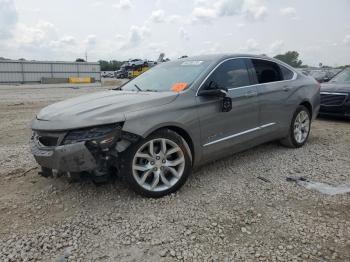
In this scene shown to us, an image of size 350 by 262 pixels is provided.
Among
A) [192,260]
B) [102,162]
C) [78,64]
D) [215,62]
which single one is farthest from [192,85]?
[78,64]

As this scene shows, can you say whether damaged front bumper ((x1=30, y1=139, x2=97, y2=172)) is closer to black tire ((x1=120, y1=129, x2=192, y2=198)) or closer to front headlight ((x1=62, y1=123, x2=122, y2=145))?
front headlight ((x1=62, y1=123, x2=122, y2=145))

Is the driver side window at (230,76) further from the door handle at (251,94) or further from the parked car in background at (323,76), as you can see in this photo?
the parked car in background at (323,76)

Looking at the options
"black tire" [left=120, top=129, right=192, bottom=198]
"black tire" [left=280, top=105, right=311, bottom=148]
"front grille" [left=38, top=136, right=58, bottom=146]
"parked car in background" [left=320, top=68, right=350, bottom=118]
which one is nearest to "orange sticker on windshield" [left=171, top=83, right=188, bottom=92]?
"black tire" [left=120, top=129, right=192, bottom=198]

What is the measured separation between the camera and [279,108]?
18.2ft

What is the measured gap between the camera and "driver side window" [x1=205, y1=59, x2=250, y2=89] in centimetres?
454

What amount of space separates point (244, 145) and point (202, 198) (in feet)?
4.39

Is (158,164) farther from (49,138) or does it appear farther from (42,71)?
(42,71)

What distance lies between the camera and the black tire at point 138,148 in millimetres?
3639

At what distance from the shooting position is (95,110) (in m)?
3.68

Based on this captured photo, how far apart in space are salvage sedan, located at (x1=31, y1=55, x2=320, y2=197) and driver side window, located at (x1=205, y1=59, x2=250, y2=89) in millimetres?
14

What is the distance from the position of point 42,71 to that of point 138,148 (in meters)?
32.0

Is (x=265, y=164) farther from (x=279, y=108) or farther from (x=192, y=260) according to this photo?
(x=192, y=260)

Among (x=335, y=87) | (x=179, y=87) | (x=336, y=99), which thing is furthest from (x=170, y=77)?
(x=335, y=87)

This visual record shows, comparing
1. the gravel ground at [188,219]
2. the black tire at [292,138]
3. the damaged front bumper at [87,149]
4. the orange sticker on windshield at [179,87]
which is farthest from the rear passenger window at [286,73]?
the damaged front bumper at [87,149]
